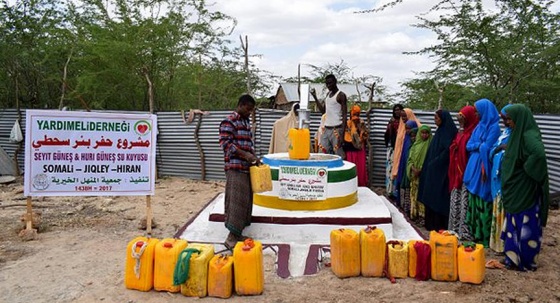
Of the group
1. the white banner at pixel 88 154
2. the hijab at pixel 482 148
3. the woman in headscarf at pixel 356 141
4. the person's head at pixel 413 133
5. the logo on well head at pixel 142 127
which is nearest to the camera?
the hijab at pixel 482 148

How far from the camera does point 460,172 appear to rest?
5.29 metres

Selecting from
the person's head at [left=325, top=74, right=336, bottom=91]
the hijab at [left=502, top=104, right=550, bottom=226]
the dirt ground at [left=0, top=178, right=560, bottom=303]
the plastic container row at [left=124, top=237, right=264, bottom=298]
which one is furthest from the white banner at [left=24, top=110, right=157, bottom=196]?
the hijab at [left=502, top=104, right=550, bottom=226]

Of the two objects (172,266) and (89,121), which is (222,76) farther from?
(172,266)

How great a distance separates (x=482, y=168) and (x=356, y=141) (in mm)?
2850

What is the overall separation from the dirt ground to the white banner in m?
0.66

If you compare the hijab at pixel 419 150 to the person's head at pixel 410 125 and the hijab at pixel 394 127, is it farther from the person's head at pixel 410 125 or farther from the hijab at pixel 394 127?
the hijab at pixel 394 127

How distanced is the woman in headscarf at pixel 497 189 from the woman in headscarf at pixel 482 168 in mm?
91

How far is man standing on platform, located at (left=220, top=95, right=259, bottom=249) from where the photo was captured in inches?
179

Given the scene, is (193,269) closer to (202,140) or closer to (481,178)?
(481,178)

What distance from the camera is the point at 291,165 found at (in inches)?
213

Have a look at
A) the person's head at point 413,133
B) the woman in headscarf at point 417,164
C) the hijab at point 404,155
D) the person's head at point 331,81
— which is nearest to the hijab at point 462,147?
the woman in headscarf at point 417,164

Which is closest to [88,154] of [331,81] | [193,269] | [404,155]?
[193,269]

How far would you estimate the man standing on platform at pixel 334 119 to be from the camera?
7.00 meters

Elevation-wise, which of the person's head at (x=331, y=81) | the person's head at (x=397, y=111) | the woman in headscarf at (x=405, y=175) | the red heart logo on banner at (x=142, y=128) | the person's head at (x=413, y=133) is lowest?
the woman in headscarf at (x=405, y=175)
